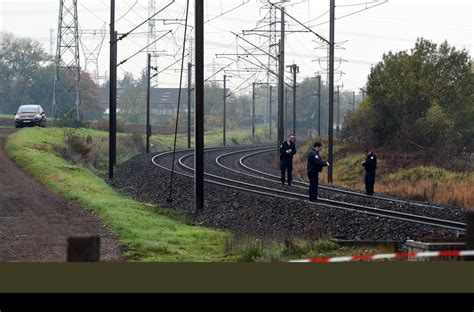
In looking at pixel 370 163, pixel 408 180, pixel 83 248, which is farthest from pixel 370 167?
pixel 83 248

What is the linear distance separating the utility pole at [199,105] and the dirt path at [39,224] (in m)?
3.01

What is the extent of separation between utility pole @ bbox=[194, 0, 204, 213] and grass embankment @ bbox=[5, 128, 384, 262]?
893 millimetres

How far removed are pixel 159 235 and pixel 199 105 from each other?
6412 mm

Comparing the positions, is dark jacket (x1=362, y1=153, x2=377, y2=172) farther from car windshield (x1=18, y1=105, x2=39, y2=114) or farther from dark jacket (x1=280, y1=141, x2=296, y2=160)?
car windshield (x1=18, y1=105, x2=39, y2=114)

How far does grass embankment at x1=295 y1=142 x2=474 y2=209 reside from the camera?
3359 cm

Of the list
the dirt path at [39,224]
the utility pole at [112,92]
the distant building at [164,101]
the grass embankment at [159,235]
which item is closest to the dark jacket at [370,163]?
the grass embankment at [159,235]

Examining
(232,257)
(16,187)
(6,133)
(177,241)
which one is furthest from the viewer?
(6,133)

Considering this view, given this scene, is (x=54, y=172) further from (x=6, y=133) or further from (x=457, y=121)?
(x=457, y=121)

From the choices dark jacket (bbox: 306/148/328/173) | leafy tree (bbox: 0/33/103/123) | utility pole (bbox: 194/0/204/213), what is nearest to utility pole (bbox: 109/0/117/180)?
utility pole (bbox: 194/0/204/213)

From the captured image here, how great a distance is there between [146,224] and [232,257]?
6.20 m

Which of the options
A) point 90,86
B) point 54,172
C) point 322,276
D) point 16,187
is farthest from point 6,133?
point 90,86

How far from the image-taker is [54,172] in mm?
35062

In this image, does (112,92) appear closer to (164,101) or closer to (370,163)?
(370,163)
